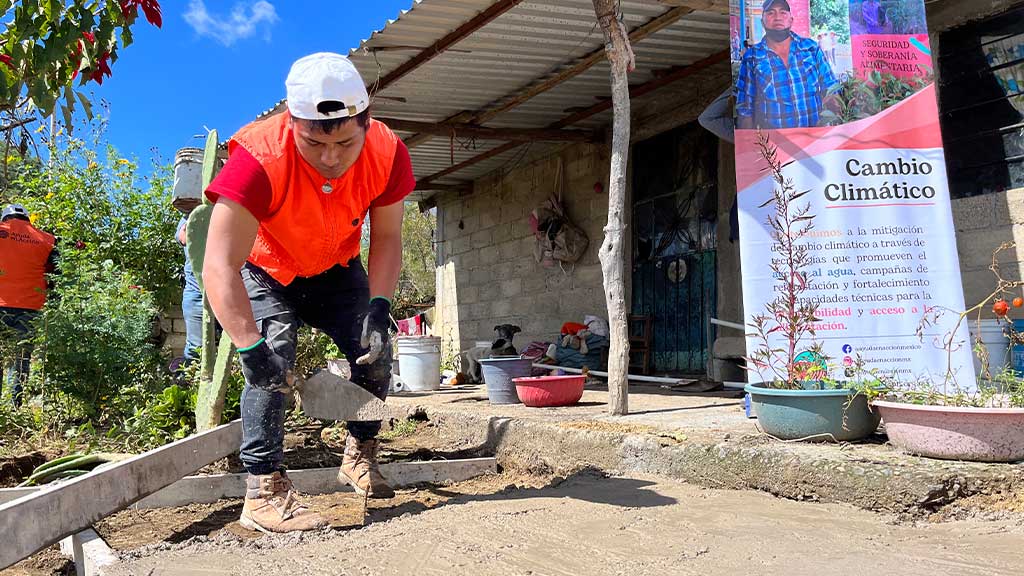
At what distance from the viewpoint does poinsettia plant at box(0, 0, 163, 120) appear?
2689 millimetres

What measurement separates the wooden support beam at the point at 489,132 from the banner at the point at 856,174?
3490 millimetres

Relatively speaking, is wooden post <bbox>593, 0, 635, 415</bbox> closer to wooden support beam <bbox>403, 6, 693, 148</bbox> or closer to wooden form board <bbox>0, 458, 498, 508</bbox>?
wooden support beam <bbox>403, 6, 693, 148</bbox>

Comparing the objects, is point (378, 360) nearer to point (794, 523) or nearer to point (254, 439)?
point (254, 439)

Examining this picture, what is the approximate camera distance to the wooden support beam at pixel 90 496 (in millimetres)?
2051

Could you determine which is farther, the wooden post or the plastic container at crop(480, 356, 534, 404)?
the plastic container at crop(480, 356, 534, 404)

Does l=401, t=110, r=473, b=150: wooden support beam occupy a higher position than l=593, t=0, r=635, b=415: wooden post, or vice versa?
l=401, t=110, r=473, b=150: wooden support beam

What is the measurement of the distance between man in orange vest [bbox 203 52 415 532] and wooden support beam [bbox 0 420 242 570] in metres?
0.36

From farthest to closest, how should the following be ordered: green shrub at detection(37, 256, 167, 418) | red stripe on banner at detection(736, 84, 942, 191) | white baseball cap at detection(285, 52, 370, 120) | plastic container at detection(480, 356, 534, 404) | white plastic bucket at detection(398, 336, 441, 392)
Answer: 1. white plastic bucket at detection(398, 336, 441, 392)
2. plastic container at detection(480, 356, 534, 404)
3. green shrub at detection(37, 256, 167, 418)
4. red stripe on banner at detection(736, 84, 942, 191)
5. white baseball cap at detection(285, 52, 370, 120)

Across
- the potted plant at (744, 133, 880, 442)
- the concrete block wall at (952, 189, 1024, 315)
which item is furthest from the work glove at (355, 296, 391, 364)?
the concrete block wall at (952, 189, 1024, 315)

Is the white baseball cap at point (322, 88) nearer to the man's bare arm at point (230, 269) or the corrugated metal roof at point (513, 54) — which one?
the man's bare arm at point (230, 269)

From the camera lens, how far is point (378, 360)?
2.84 meters

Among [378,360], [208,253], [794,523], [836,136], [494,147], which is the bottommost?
[794,523]

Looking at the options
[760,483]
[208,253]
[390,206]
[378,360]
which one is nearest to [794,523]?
[760,483]

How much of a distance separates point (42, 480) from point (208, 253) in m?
1.37
